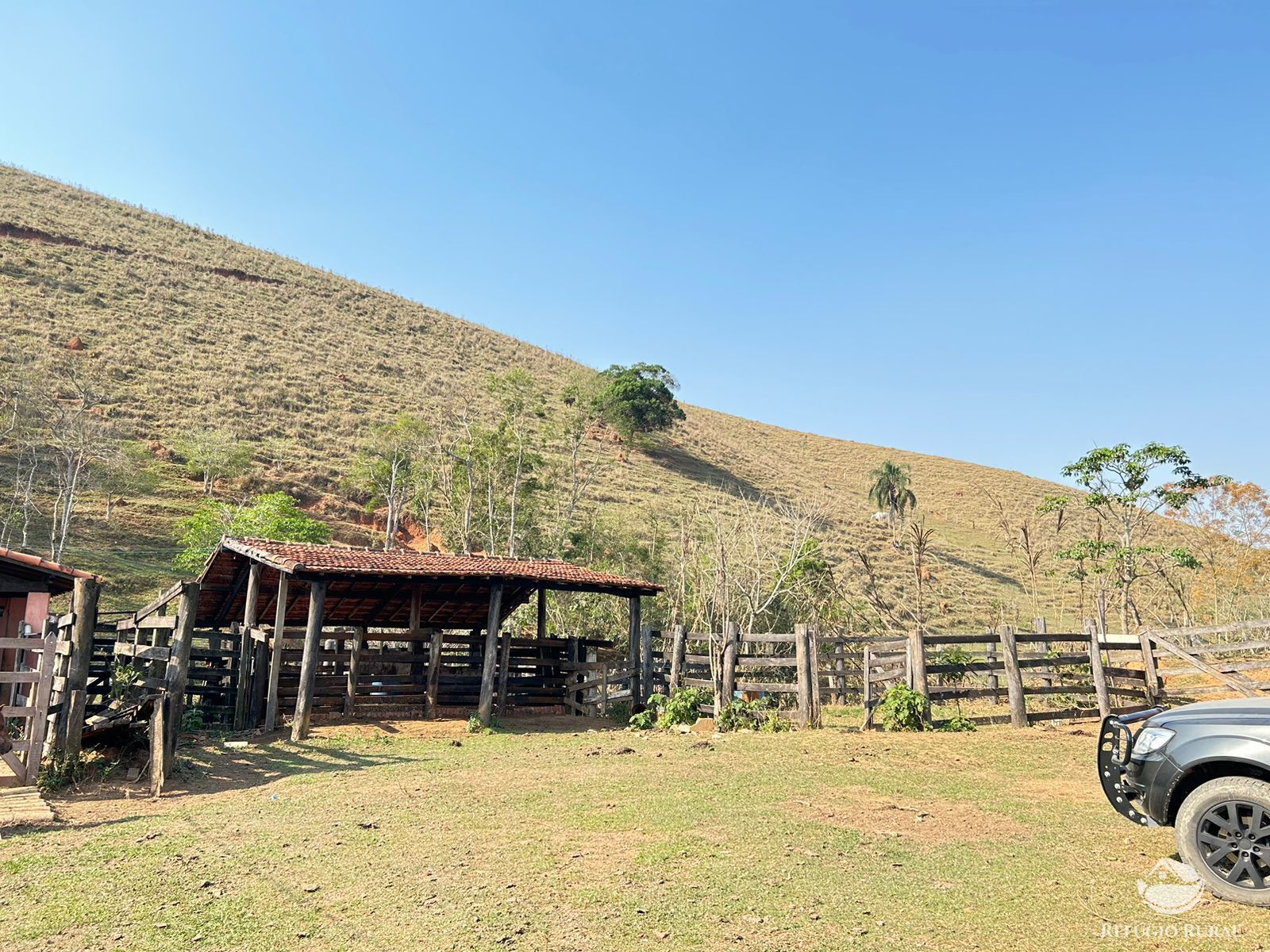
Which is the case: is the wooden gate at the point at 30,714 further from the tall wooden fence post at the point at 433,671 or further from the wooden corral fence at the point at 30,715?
the tall wooden fence post at the point at 433,671

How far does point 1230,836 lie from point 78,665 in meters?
11.6

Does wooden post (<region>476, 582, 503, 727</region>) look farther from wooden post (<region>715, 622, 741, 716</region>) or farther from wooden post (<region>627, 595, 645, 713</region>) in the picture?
wooden post (<region>715, 622, 741, 716</region>)

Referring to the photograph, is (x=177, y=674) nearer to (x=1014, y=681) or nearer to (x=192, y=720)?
(x=192, y=720)

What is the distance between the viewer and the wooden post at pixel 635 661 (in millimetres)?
19172

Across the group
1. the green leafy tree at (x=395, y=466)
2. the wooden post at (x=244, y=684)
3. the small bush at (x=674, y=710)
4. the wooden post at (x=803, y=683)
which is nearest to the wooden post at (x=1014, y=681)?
the wooden post at (x=803, y=683)

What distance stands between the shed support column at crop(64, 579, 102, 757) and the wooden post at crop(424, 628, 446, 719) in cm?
769

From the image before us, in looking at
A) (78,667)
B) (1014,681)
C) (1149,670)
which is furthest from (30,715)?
(1149,670)

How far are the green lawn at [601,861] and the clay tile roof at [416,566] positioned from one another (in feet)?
13.9

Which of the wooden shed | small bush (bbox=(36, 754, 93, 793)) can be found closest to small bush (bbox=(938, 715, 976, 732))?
the wooden shed

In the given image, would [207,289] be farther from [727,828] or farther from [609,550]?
[727,828]

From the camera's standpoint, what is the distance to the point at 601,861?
7012mm

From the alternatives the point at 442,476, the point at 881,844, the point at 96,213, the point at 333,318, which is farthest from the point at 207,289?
the point at 881,844

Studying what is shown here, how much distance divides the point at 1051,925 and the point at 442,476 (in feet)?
104

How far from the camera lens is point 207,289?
210 ft
